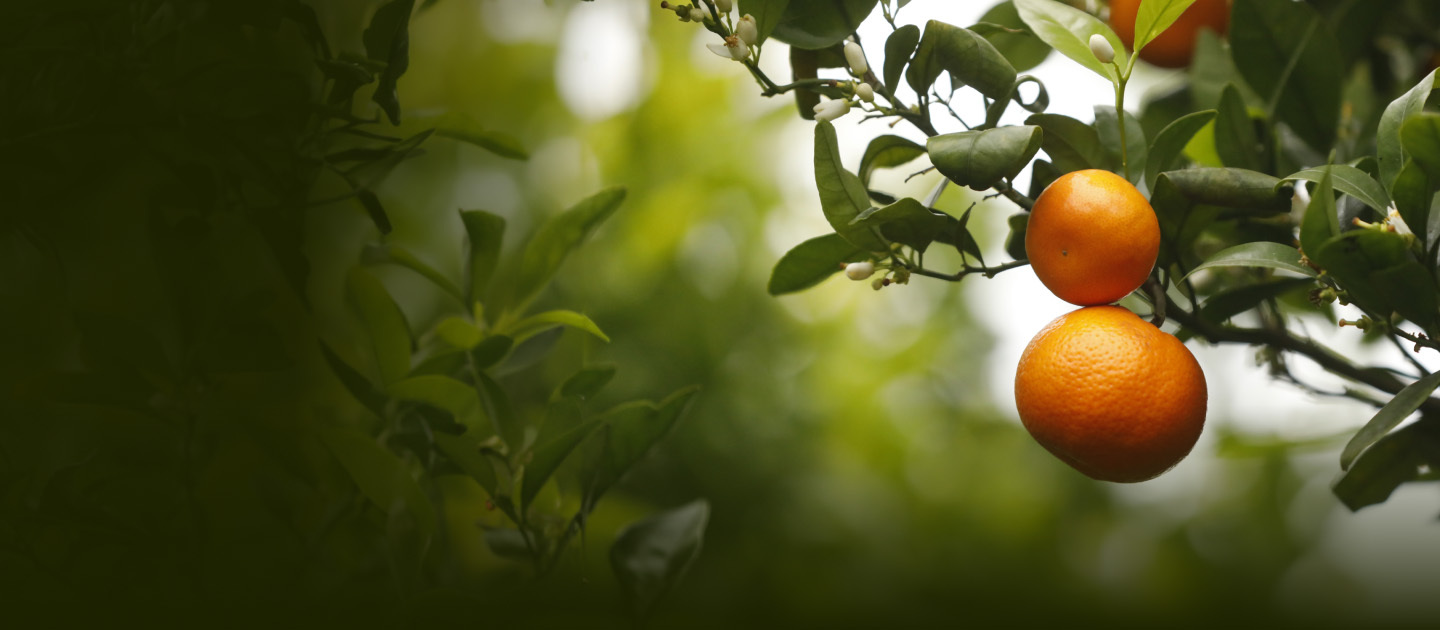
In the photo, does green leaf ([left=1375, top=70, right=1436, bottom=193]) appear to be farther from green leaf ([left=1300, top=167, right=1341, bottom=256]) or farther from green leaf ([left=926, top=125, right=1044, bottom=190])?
green leaf ([left=926, top=125, right=1044, bottom=190])

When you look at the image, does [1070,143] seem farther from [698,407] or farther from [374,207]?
[698,407]

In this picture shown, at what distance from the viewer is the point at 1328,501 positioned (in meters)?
1.51

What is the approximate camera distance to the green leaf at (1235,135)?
0.52 metres

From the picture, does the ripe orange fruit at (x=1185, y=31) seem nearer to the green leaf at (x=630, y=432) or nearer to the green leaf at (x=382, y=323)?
the green leaf at (x=630, y=432)

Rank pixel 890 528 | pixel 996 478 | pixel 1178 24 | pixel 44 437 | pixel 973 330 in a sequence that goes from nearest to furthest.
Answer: pixel 44 437 < pixel 1178 24 < pixel 890 528 < pixel 996 478 < pixel 973 330

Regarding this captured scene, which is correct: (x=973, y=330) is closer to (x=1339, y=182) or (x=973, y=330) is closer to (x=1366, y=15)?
(x=1366, y=15)

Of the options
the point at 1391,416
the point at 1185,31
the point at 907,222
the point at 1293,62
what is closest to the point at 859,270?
the point at 907,222

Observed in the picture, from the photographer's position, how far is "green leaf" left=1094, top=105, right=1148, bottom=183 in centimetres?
48

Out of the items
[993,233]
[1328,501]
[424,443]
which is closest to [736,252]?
[993,233]

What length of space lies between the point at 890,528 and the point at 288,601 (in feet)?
3.53

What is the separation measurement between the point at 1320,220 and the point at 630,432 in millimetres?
377

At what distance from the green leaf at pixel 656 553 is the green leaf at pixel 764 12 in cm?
32

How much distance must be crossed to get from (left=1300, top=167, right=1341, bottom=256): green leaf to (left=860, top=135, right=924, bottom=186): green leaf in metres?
0.18

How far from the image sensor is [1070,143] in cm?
47
